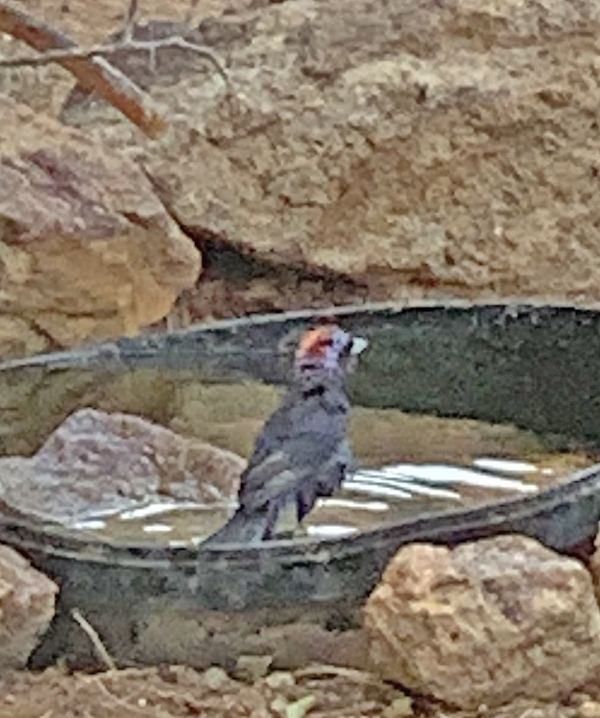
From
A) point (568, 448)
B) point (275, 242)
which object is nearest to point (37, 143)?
point (275, 242)

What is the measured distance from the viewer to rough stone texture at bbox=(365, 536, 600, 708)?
2.99 feet

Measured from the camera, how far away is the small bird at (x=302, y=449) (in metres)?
1.08

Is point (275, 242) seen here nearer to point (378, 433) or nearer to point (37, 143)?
point (37, 143)

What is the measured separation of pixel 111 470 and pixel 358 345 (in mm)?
195

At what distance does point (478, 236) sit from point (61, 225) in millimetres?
442

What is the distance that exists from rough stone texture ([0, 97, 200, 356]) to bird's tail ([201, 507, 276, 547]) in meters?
0.65

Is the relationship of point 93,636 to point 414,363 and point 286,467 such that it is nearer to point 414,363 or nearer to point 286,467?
point 286,467

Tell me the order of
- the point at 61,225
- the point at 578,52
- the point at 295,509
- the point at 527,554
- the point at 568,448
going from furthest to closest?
the point at 578,52, the point at 61,225, the point at 568,448, the point at 295,509, the point at 527,554

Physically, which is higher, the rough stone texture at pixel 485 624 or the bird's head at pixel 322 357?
the bird's head at pixel 322 357

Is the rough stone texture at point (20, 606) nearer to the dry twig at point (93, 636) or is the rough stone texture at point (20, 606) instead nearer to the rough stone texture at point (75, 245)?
the dry twig at point (93, 636)

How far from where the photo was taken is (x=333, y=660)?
0.99 m

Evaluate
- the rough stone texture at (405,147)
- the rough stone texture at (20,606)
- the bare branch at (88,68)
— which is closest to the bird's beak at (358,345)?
the bare branch at (88,68)

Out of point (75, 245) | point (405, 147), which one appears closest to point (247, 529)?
point (75, 245)

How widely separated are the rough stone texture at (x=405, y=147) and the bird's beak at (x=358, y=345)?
496mm
